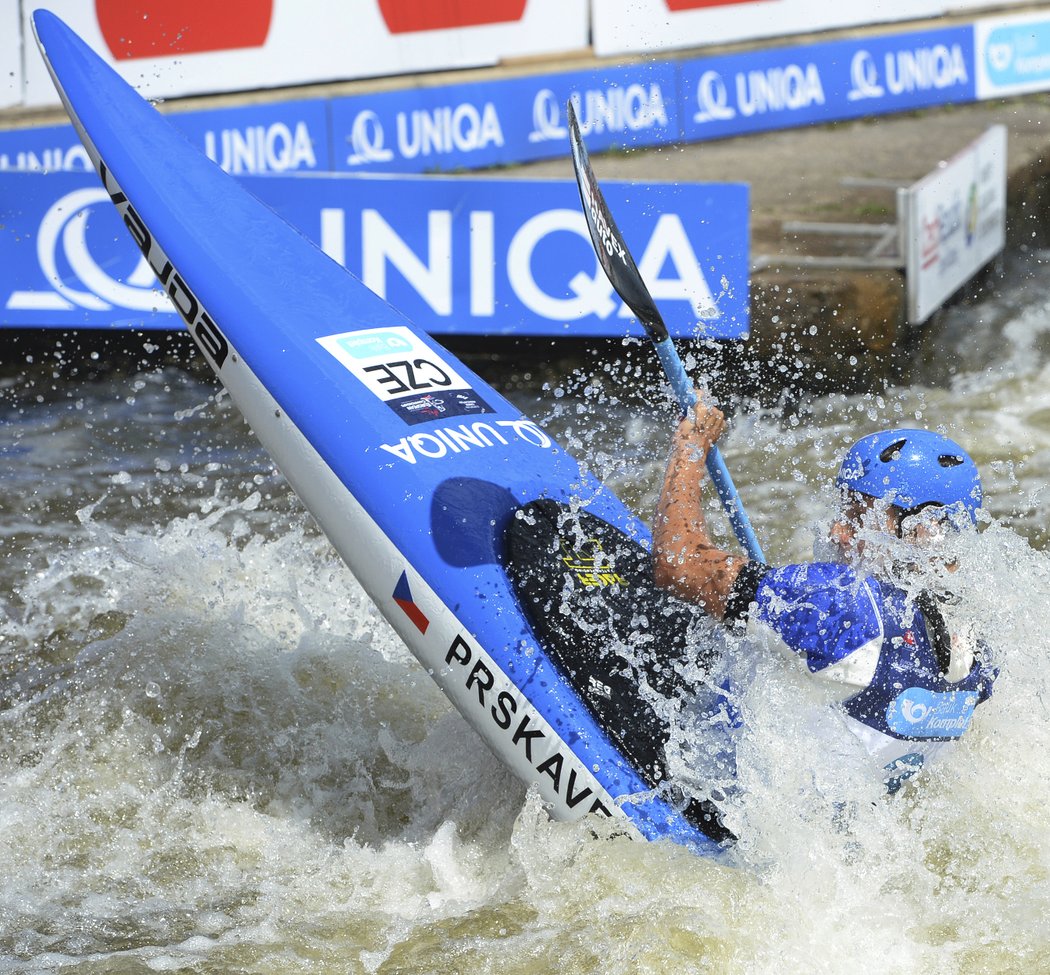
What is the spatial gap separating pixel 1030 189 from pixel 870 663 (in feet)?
24.2

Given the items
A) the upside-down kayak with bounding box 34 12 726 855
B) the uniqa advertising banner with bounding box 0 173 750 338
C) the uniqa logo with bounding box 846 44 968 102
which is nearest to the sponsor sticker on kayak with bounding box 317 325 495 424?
the upside-down kayak with bounding box 34 12 726 855

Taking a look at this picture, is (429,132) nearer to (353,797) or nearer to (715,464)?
(715,464)

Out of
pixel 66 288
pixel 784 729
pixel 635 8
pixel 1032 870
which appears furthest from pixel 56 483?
pixel 635 8

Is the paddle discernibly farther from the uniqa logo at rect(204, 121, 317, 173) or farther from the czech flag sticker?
the uniqa logo at rect(204, 121, 317, 173)

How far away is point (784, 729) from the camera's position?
112 inches

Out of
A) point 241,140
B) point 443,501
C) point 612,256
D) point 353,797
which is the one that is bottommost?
point 353,797

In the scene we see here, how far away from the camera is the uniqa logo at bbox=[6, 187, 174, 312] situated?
20.2 ft

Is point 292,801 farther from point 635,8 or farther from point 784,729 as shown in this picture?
point 635,8

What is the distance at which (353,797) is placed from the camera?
12.0 ft

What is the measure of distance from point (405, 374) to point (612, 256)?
2.13 feet

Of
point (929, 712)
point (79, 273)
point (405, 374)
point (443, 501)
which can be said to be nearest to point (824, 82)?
point (79, 273)

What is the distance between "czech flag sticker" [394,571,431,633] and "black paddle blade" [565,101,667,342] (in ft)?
2.94

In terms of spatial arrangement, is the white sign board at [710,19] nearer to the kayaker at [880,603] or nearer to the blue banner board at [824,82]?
the blue banner board at [824,82]

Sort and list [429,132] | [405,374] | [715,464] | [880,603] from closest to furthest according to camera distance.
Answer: [880,603], [715,464], [405,374], [429,132]
